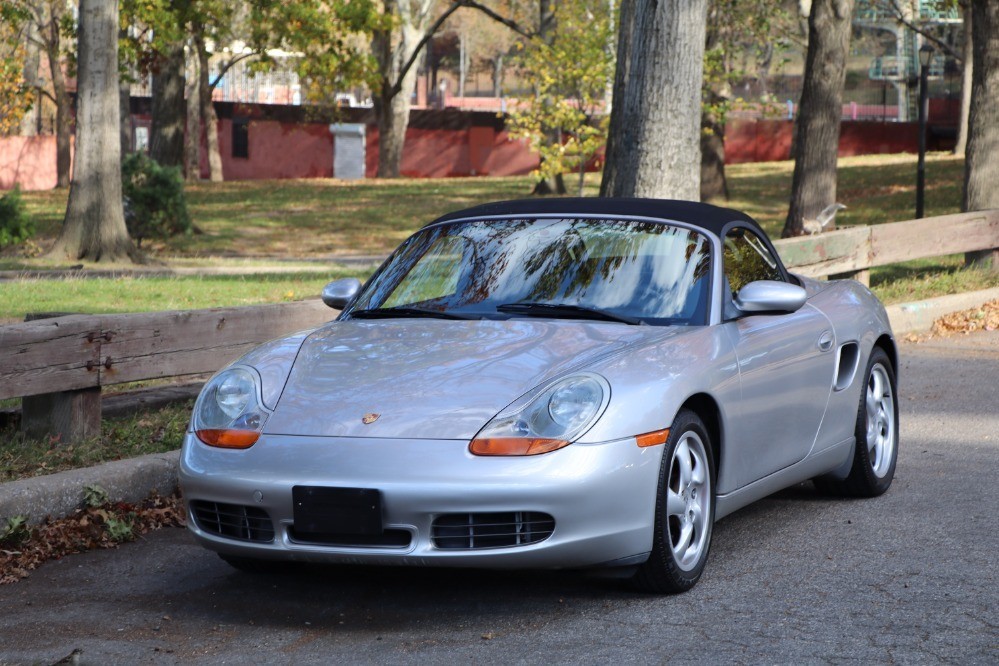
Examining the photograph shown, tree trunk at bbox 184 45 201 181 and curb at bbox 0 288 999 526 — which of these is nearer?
curb at bbox 0 288 999 526

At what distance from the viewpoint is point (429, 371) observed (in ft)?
16.2

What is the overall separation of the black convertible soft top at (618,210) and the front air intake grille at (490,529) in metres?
1.84

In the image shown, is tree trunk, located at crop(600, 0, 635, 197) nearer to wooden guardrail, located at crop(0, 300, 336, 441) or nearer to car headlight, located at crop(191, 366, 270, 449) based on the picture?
wooden guardrail, located at crop(0, 300, 336, 441)

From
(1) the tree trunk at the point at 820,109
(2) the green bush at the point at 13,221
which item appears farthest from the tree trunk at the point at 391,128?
(1) the tree trunk at the point at 820,109

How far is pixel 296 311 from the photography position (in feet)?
26.3

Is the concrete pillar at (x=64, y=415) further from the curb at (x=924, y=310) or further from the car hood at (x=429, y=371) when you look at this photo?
the curb at (x=924, y=310)

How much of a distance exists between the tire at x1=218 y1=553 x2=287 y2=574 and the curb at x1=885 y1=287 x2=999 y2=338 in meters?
8.30

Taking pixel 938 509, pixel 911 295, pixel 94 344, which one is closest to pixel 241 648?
pixel 94 344

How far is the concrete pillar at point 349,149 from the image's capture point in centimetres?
4619

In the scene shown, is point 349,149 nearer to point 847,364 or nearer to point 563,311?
point 847,364

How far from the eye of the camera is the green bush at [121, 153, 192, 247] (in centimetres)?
2258

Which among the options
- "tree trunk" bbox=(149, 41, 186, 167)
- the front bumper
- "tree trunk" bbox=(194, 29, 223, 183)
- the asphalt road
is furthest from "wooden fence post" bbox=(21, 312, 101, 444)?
"tree trunk" bbox=(194, 29, 223, 183)

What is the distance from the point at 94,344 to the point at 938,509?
4.07 m

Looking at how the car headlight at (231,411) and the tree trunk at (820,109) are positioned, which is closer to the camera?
the car headlight at (231,411)
